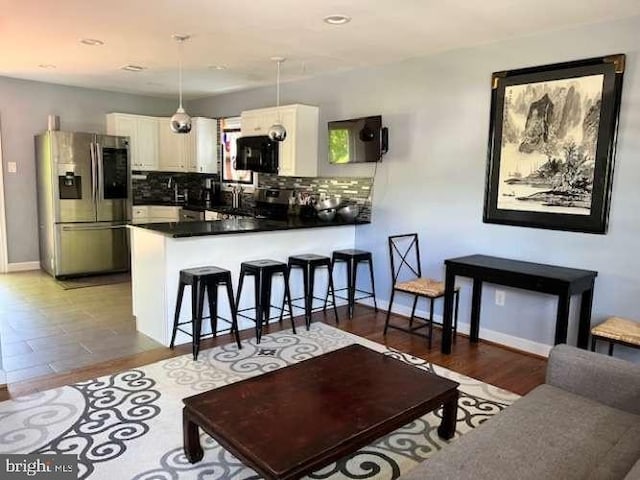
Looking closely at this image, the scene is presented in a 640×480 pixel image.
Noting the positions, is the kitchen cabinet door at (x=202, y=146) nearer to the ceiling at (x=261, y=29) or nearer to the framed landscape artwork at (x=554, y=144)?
the ceiling at (x=261, y=29)

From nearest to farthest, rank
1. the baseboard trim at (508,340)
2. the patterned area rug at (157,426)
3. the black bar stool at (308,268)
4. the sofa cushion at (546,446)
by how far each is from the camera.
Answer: the sofa cushion at (546,446) < the patterned area rug at (157,426) < the baseboard trim at (508,340) < the black bar stool at (308,268)

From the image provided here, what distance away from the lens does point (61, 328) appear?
4.14 m

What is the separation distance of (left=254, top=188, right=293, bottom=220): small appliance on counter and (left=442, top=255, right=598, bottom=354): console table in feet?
8.24

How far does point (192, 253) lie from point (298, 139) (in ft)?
6.79

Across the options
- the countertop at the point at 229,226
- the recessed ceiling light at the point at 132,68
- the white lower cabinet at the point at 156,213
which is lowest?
the white lower cabinet at the point at 156,213

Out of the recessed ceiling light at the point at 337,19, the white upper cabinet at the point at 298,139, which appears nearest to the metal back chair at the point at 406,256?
the white upper cabinet at the point at 298,139

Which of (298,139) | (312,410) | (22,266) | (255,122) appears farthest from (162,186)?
(312,410)

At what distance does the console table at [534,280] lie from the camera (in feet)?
10.4

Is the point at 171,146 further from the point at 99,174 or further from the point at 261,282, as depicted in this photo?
the point at 261,282

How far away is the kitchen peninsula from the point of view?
3.84 metres

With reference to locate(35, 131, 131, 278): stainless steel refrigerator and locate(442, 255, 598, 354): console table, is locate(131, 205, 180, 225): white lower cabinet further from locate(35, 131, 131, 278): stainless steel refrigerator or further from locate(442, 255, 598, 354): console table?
locate(442, 255, 598, 354): console table

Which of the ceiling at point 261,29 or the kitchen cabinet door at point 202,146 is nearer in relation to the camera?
the ceiling at point 261,29

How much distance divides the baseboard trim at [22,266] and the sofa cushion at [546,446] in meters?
6.41

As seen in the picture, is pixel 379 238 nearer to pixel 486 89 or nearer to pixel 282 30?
pixel 486 89
